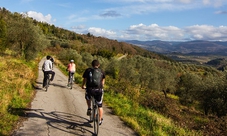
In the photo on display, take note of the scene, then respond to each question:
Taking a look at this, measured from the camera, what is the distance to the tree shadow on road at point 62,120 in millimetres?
7594

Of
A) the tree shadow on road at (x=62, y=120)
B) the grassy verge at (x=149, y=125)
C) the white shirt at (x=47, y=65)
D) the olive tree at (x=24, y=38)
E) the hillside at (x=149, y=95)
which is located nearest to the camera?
the tree shadow on road at (x=62, y=120)

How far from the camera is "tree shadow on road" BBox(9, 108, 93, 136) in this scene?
24.9ft

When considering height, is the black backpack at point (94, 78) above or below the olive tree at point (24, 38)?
below

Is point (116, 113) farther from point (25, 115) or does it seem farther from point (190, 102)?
point (190, 102)

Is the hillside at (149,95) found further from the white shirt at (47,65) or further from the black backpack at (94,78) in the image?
the white shirt at (47,65)

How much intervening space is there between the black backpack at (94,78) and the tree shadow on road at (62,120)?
1.61 meters

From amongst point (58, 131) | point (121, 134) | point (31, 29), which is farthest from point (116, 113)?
point (31, 29)

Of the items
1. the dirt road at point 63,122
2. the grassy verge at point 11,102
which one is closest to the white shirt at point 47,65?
the grassy verge at point 11,102

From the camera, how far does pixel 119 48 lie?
18888cm

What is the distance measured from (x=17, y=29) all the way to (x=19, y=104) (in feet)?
92.9

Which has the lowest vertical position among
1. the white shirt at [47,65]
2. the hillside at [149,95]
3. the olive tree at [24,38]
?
the hillside at [149,95]

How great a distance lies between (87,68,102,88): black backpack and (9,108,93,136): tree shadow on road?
5.30 feet

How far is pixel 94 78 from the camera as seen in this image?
7.36 m

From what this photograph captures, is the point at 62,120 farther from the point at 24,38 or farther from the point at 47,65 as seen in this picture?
the point at 24,38
